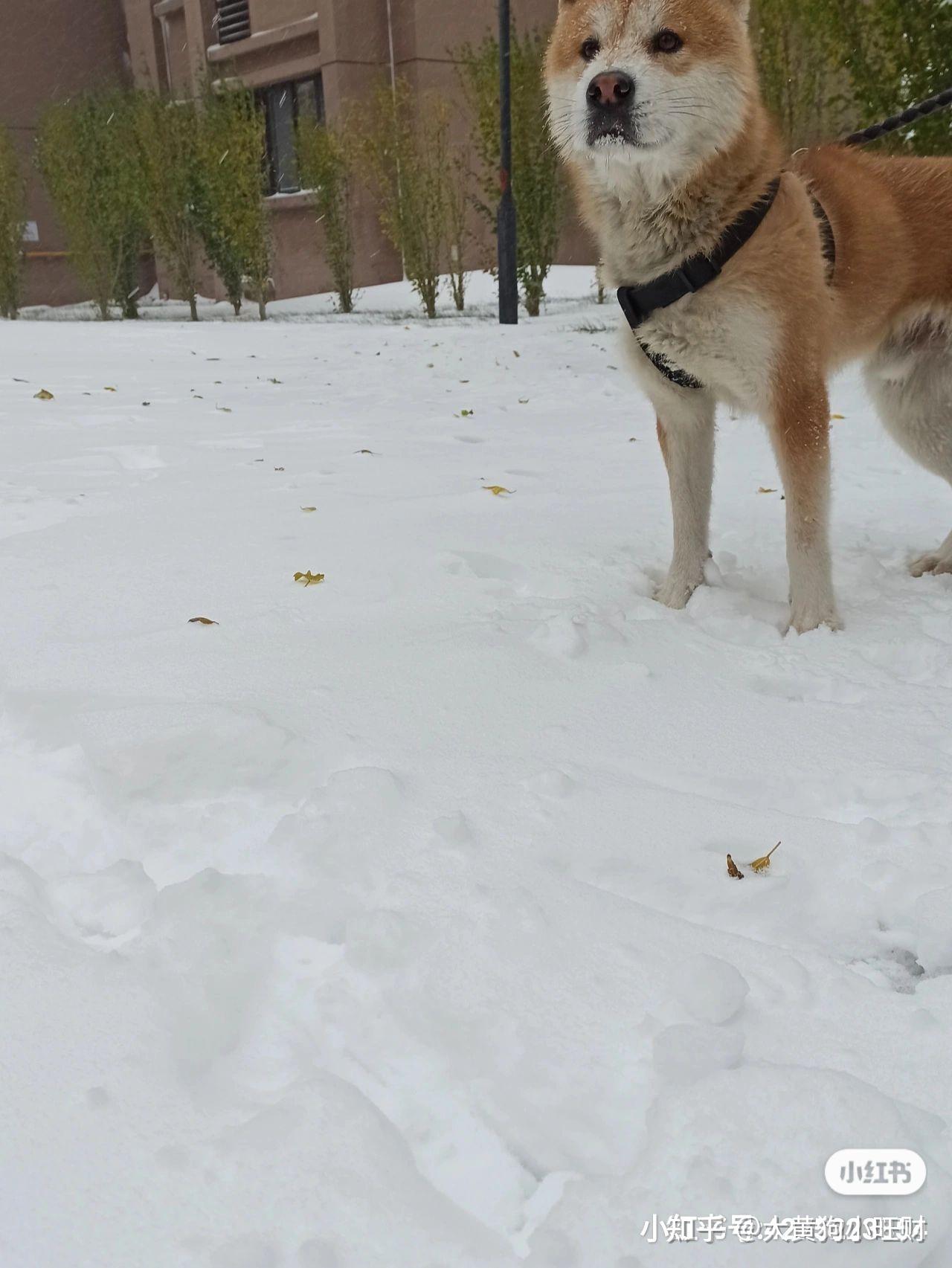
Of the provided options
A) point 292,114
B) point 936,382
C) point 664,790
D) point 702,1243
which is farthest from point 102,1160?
point 292,114

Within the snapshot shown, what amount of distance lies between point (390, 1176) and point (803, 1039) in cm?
59

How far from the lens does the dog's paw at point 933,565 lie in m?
3.43

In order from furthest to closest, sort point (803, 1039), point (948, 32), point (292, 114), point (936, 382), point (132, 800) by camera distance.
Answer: point (292, 114) < point (948, 32) < point (936, 382) < point (132, 800) < point (803, 1039)

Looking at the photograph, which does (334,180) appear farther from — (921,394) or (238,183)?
(921,394)

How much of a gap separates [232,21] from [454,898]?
20941 millimetres

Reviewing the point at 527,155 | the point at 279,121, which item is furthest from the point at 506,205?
the point at 279,121

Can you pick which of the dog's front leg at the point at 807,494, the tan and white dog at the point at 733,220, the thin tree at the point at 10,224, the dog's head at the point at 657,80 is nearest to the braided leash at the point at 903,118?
the tan and white dog at the point at 733,220

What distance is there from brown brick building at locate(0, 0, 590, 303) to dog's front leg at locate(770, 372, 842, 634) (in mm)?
14383

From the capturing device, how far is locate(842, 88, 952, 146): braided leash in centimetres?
327

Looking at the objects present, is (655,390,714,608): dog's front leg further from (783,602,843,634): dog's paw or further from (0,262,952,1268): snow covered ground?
(783,602,843,634): dog's paw

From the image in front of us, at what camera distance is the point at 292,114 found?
1822 centimetres

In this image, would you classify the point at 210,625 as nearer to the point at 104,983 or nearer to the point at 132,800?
the point at 132,800

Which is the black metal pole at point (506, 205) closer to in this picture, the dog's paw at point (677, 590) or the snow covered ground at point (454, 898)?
the snow covered ground at point (454, 898)

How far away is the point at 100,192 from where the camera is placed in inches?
611
